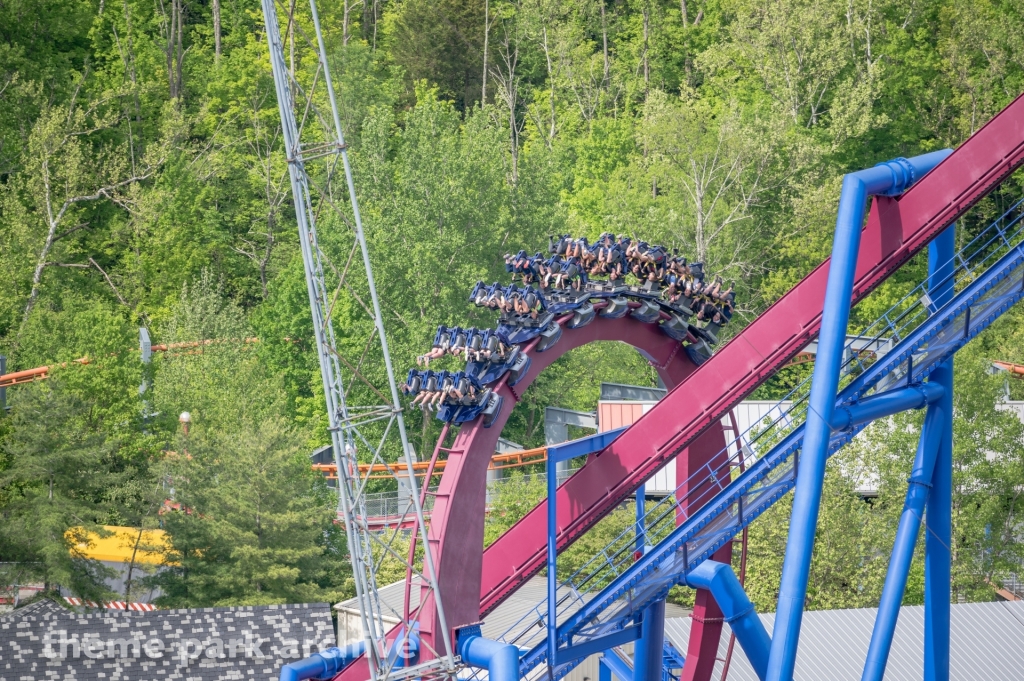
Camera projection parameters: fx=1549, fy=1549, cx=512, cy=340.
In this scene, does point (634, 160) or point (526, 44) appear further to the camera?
point (526, 44)

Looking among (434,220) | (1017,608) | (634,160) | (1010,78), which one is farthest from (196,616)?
(1010,78)

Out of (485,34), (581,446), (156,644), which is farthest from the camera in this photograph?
(485,34)

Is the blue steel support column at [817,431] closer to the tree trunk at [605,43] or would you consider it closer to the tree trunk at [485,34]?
the tree trunk at [485,34]

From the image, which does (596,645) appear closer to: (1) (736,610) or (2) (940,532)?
(1) (736,610)

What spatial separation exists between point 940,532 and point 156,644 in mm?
12937

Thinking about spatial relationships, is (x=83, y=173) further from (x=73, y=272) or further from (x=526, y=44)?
(x=526, y=44)

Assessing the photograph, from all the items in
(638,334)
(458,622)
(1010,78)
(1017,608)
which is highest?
(1010,78)

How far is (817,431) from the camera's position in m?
16.5

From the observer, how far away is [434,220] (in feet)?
152

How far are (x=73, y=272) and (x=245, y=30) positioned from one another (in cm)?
2104

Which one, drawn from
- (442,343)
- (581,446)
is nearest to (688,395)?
(581,446)

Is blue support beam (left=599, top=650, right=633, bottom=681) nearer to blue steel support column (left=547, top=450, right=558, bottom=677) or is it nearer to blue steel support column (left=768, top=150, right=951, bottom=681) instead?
blue steel support column (left=547, top=450, right=558, bottom=677)

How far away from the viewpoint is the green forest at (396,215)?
34531 millimetres

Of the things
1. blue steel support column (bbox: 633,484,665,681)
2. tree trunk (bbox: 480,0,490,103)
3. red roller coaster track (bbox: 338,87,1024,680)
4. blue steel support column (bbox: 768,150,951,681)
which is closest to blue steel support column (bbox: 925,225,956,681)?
red roller coaster track (bbox: 338,87,1024,680)
